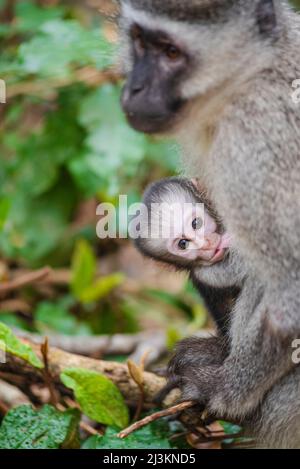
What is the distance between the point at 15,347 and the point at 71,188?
340cm

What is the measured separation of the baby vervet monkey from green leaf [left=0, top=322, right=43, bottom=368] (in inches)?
35.1

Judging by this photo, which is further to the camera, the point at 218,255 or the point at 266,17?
the point at 218,255

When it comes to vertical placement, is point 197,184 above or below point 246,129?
below

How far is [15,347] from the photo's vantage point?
4.00 meters

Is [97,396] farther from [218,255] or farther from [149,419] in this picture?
[218,255]

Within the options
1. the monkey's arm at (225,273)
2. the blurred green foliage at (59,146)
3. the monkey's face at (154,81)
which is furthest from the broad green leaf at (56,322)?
the monkey's face at (154,81)

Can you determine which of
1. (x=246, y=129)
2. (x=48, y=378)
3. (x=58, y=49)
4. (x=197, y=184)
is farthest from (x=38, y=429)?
(x=58, y=49)

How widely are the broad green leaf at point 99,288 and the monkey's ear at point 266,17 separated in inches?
116

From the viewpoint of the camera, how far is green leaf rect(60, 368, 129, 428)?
4.04 metres

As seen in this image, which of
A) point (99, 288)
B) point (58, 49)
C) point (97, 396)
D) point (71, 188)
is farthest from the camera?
point (71, 188)

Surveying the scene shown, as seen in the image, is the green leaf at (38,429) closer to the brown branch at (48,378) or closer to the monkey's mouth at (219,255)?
the brown branch at (48,378)

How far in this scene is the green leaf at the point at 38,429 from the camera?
3.96 m

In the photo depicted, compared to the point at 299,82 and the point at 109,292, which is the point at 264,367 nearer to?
the point at 299,82
